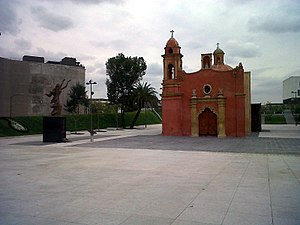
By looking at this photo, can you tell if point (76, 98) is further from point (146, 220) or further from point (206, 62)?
point (146, 220)

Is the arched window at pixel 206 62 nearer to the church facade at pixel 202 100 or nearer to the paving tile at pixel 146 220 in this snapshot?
the church facade at pixel 202 100

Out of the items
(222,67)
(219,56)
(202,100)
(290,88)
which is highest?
(290,88)

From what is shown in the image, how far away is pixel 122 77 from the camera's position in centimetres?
5375

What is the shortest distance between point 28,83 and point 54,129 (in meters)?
35.2

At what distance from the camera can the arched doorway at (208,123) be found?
33000 mm

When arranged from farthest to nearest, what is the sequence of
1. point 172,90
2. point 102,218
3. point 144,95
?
point 144,95 < point 172,90 < point 102,218

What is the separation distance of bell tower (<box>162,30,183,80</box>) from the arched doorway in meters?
5.50

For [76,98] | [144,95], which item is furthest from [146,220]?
[76,98]

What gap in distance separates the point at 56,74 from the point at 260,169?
56.2 meters

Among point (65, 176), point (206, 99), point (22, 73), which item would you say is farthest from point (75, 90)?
point (65, 176)

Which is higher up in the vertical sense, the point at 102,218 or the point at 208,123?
the point at 208,123

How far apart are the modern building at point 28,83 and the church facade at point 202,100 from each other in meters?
32.1

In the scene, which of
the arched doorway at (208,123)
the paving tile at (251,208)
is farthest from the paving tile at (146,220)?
the arched doorway at (208,123)

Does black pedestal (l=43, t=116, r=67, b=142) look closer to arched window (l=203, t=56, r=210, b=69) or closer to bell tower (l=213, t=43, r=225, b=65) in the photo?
arched window (l=203, t=56, r=210, b=69)
